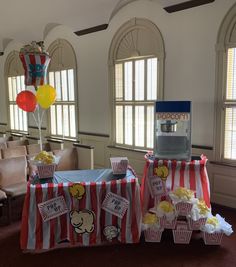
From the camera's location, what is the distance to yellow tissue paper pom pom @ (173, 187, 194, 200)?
2793 mm

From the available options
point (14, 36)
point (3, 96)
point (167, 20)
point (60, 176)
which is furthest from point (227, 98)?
point (3, 96)

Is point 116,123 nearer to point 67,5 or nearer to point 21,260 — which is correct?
point 67,5

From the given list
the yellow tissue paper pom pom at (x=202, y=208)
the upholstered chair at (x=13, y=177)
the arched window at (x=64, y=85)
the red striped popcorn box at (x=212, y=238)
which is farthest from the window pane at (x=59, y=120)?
the red striped popcorn box at (x=212, y=238)

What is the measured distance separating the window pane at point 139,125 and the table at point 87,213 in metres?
1.98

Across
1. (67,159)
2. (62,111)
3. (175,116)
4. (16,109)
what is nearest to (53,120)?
(62,111)

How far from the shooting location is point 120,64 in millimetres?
4863

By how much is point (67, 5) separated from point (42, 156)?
2.87 metres

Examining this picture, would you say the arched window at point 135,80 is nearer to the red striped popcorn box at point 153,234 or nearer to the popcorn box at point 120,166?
the popcorn box at point 120,166

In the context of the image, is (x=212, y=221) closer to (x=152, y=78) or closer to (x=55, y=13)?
(x=152, y=78)

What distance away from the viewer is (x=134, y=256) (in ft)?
8.70

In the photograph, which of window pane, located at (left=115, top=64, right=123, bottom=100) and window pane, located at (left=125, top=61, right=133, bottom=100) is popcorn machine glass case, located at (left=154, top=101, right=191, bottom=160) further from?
window pane, located at (left=115, top=64, right=123, bottom=100)

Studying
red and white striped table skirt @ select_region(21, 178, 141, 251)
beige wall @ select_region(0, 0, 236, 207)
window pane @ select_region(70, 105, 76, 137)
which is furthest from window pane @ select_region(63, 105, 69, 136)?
red and white striped table skirt @ select_region(21, 178, 141, 251)

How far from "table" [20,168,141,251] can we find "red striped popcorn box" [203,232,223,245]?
69 centimetres

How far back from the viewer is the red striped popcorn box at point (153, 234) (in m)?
2.84
